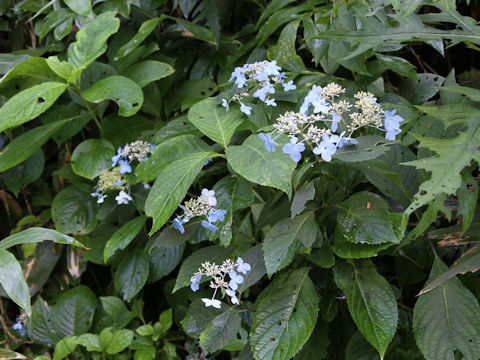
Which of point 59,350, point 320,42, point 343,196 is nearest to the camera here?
point 343,196

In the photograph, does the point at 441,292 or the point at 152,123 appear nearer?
the point at 441,292

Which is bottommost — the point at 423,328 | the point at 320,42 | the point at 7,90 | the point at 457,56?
the point at 423,328

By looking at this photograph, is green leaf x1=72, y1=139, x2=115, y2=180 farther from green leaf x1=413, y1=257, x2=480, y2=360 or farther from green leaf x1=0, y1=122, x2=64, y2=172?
green leaf x1=413, y1=257, x2=480, y2=360

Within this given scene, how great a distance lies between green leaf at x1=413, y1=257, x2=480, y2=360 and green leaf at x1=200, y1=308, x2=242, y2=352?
17.0 inches

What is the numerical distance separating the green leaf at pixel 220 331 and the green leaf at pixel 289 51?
2.59 feet

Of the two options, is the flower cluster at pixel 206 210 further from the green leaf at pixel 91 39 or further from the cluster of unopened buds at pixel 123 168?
the green leaf at pixel 91 39

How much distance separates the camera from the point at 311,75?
1508 millimetres

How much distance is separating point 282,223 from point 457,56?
1.27 m

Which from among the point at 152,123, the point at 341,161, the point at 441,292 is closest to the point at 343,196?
the point at 341,161

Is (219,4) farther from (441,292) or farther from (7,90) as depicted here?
(441,292)

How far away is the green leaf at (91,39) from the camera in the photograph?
1641 mm

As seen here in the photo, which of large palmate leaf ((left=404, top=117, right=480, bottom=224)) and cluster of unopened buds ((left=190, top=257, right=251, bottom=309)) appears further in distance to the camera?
cluster of unopened buds ((left=190, top=257, right=251, bottom=309))

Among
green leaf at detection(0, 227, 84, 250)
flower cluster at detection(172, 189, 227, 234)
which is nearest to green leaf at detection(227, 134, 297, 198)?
flower cluster at detection(172, 189, 227, 234)

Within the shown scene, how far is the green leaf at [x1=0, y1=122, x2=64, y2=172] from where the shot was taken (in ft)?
5.54
